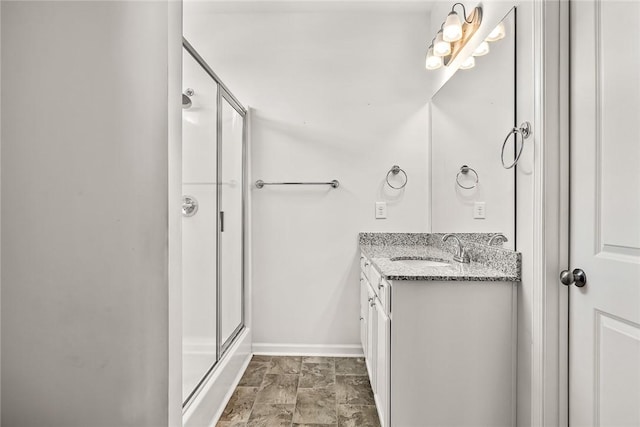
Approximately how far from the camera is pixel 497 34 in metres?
1.65

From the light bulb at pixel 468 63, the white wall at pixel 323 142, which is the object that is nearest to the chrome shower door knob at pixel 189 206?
the white wall at pixel 323 142

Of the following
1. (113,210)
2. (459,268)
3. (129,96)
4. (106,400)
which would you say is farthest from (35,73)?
(459,268)

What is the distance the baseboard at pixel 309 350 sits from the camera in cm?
263

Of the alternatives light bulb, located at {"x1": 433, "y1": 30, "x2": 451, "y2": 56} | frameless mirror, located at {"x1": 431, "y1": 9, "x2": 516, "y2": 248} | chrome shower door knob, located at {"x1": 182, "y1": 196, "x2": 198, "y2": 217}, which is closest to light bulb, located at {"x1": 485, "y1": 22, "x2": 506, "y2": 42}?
frameless mirror, located at {"x1": 431, "y1": 9, "x2": 516, "y2": 248}

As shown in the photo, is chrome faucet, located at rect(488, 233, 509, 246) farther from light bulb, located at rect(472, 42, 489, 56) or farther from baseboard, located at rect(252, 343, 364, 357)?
baseboard, located at rect(252, 343, 364, 357)

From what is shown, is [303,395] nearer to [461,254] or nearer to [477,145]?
[461,254]

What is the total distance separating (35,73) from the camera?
55 cm

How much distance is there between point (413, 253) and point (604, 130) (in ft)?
4.17

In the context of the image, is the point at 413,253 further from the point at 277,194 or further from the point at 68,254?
the point at 68,254

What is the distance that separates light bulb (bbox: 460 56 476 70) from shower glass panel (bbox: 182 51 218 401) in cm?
146

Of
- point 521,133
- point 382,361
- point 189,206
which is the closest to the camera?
point 521,133

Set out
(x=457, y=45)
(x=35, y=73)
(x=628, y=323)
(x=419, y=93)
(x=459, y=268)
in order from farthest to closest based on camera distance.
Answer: (x=419, y=93), (x=457, y=45), (x=459, y=268), (x=628, y=323), (x=35, y=73)

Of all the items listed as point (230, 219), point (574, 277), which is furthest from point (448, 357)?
point (230, 219)

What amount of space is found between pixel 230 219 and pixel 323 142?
0.92 meters
